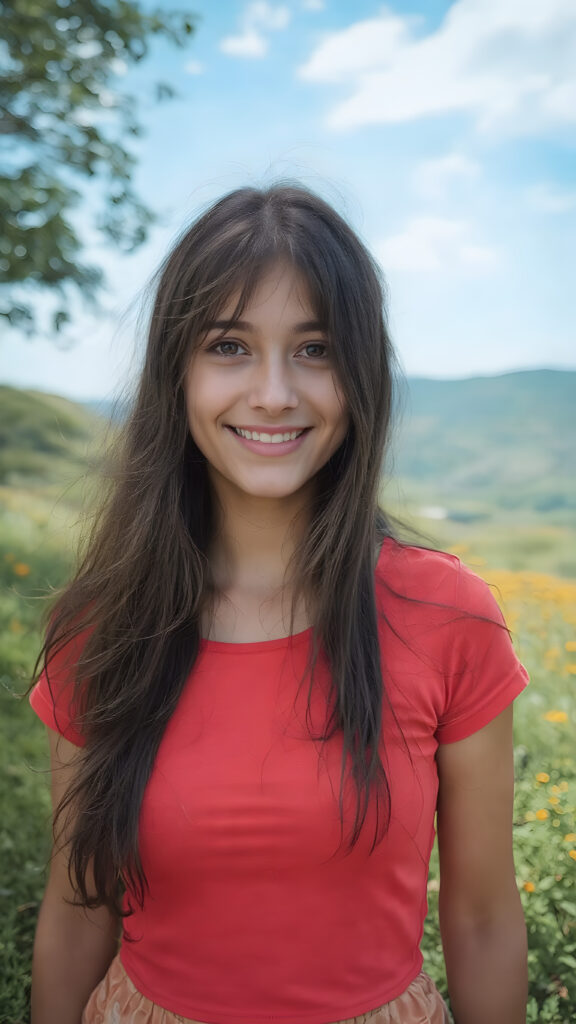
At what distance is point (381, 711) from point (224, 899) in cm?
39

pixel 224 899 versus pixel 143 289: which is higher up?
pixel 143 289

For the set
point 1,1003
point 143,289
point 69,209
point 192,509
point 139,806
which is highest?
point 69,209

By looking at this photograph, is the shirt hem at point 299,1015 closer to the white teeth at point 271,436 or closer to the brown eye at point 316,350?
the white teeth at point 271,436

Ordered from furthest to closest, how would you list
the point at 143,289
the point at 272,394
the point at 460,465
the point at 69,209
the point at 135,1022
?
the point at 460,465 → the point at 69,209 → the point at 143,289 → the point at 135,1022 → the point at 272,394

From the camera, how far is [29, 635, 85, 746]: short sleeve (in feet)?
5.16

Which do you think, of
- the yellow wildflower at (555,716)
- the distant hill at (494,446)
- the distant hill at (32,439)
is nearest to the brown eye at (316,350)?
the yellow wildflower at (555,716)

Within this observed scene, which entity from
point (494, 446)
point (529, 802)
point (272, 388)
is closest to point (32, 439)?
point (494, 446)

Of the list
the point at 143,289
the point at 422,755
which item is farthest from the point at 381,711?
the point at 143,289

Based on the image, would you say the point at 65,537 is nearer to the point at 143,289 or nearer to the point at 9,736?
the point at 9,736

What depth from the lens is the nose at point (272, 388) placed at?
1.37 metres

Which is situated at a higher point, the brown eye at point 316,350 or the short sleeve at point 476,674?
the brown eye at point 316,350

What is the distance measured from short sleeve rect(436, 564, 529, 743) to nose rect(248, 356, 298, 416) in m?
0.44

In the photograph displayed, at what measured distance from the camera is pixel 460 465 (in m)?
4.83

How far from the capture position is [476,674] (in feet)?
4.66
